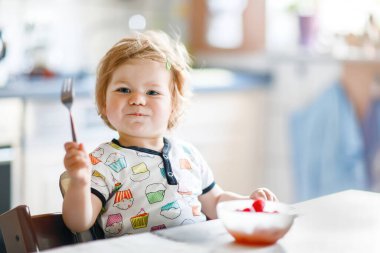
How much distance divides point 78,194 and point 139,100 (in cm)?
31

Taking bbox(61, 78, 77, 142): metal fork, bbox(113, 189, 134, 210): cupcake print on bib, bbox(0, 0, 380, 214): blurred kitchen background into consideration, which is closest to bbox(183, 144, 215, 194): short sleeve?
bbox(113, 189, 134, 210): cupcake print on bib

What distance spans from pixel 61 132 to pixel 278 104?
4.06ft

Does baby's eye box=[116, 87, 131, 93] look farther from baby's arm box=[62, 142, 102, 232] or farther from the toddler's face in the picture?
baby's arm box=[62, 142, 102, 232]

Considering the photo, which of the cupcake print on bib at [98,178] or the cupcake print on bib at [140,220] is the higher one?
the cupcake print on bib at [98,178]

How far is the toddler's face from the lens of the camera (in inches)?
65.0

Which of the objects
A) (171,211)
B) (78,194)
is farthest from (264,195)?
(78,194)

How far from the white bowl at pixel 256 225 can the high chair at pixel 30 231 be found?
39cm

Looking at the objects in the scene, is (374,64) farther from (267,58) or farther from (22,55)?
(22,55)

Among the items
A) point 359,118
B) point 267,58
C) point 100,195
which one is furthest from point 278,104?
point 100,195

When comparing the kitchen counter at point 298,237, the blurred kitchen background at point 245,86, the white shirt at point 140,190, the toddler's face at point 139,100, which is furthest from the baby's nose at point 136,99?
the blurred kitchen background at point 245,86

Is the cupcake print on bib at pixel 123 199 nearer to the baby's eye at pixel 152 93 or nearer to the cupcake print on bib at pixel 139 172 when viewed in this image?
the cupcake print on bib at pixel 139 172

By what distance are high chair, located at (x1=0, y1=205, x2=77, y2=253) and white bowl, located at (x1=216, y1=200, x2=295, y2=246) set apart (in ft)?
1.29

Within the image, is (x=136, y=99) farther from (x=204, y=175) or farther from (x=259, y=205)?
(x=259, y=205)

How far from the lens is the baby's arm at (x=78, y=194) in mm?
1356
